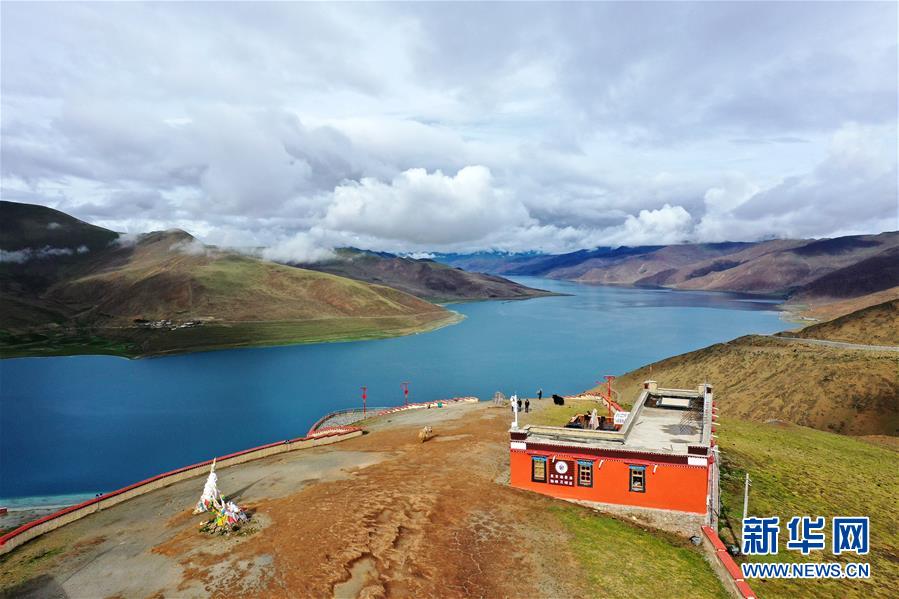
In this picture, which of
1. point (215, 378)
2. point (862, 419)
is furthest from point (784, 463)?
point (215, 378)

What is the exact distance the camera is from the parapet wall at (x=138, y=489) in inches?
1203

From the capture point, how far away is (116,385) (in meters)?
127

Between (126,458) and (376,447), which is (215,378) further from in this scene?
(376,447)

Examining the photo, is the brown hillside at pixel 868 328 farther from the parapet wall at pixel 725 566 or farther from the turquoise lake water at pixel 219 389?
the parapet wall at pixel 725 566

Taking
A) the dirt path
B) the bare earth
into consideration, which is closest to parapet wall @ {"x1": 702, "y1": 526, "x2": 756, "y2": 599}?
the dirt path

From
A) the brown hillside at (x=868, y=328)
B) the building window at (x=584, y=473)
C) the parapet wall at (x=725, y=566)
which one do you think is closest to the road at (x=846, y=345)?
the brown hillside at (x=868, y=328)

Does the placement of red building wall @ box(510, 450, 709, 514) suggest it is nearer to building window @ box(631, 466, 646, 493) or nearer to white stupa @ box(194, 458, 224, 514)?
building window @ box(631, 466, 646, 493)

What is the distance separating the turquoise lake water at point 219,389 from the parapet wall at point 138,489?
31056 mm

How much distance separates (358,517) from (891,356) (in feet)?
289

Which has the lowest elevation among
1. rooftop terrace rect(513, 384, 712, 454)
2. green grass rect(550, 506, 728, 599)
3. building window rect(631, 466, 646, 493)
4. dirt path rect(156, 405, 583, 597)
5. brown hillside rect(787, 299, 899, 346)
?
green grass rect(550, 506, 728, 599)

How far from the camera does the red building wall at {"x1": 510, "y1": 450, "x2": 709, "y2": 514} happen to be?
3203cm

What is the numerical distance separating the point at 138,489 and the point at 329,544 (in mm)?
21333

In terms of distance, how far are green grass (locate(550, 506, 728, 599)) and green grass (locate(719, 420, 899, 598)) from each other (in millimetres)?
3787

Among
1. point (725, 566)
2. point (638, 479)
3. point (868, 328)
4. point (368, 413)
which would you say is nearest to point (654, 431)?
point (638, 479)
